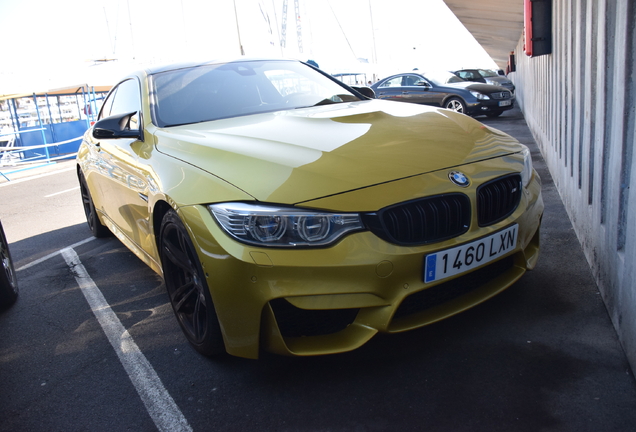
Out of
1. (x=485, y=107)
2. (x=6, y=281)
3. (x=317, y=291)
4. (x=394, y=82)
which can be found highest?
(x=317, y=291)

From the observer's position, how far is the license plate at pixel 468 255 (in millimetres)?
2268

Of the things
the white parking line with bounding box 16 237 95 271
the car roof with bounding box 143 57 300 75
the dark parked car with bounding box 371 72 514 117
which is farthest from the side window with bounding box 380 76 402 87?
the car roof with bounding box 143 57 300 75

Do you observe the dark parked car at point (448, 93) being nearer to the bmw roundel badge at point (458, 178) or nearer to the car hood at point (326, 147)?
the car hood at point (326, 147)

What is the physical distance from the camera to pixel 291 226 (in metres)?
2.20

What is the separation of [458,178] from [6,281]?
325 cm

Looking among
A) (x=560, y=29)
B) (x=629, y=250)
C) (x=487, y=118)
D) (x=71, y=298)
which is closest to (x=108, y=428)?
(x=71, y=298)

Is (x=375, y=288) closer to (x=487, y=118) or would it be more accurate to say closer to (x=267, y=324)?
(x=267, y=324)

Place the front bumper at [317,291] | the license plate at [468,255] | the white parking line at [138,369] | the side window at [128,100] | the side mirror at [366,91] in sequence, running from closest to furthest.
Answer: the front bumper at [317,291], the license plate at [468,255], the white parking line at [138,369], the side window at [128,100], the side mirror at [366,91]

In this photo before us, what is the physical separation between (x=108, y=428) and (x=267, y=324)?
84 cm

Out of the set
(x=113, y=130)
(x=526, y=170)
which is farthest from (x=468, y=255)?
(x=113, y=130)

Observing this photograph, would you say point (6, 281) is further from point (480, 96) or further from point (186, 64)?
point (480, 96)

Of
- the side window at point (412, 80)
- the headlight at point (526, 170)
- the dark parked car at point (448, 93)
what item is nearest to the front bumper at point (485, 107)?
the dark parked car at point (448, 93)

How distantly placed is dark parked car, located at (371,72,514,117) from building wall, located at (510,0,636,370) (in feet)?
32.4

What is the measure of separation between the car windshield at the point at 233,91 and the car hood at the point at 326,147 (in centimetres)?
21
